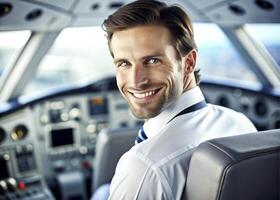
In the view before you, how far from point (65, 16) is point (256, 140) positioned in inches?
64.4

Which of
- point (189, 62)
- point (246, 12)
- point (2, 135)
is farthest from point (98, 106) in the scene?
point (189, 62)

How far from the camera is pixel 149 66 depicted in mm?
1195

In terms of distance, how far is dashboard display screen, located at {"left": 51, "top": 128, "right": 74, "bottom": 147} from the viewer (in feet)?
9.98

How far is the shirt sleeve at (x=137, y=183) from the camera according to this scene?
3.21 ft

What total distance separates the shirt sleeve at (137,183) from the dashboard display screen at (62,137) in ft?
6.92

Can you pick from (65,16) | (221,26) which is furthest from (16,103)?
(221,26)

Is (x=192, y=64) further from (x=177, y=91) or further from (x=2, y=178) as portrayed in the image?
(x=2, y=178)

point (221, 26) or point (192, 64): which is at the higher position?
point (192, 64)

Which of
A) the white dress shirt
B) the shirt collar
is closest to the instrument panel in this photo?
the shirt collar

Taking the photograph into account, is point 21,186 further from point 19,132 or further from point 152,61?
point 152,61

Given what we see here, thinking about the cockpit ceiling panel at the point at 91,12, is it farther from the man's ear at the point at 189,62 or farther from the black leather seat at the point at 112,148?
the black leather seat at the point at 112,148

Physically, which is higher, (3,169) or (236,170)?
(236,170)

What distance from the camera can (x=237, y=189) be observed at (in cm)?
91

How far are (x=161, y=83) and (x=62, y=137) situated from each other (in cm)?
205
